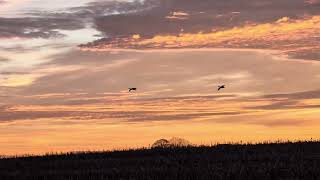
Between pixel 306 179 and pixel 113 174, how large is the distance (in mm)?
8267

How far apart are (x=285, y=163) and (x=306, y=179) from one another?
621 centimetres

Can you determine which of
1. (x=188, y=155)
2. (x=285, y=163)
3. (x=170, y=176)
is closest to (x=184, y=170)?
(x=170, y=176)

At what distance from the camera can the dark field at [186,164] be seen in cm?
2774

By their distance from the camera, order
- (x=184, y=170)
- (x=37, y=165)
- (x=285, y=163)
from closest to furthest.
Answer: (x=184, y=170)
(x=285, y=163)
(x=37, y=165)

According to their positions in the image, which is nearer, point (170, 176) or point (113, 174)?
point (170, 176)

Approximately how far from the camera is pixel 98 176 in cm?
2856

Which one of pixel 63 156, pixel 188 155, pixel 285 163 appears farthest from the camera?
pixel 63 156

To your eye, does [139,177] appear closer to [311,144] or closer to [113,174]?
[113,174]

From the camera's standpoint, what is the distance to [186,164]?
33.8 metres

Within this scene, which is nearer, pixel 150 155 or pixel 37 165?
pixel 37 165

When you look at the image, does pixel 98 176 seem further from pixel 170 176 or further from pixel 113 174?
pixel 170 176

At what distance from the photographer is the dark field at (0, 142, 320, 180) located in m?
27.7

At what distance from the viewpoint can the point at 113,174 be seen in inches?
1145

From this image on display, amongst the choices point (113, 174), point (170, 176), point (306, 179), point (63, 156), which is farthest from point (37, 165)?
point (306, 179)
